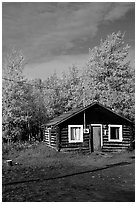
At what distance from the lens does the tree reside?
3456 centimetres

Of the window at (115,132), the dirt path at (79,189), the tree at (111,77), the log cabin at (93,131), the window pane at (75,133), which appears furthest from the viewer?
the tree at (111,77)

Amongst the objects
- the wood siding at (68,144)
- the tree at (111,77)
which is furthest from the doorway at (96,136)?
the tree at (111,77)

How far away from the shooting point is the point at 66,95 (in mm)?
44969

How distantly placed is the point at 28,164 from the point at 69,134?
7.41 metres

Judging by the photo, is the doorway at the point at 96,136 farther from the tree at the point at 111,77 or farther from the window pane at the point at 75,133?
the tree at the point at 111,77

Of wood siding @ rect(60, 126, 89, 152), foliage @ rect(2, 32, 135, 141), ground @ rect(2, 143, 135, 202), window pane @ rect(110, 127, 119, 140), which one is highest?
foliage @ rect(2, 32, 135, 141)

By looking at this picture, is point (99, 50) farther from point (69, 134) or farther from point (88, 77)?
point (69, 134)

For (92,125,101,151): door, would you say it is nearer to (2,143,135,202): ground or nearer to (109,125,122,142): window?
(109,125,122,142): window

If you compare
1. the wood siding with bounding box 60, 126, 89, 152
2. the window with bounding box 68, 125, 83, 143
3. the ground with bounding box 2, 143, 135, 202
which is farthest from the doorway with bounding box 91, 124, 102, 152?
the ground with bounding box 2, 143, 135, 202

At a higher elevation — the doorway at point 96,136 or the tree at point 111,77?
the tree at point 111,77

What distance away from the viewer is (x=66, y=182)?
513 inches

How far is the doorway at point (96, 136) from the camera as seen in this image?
26587mm

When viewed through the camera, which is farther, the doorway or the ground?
the doorway

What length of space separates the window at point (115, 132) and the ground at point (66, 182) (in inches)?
248
